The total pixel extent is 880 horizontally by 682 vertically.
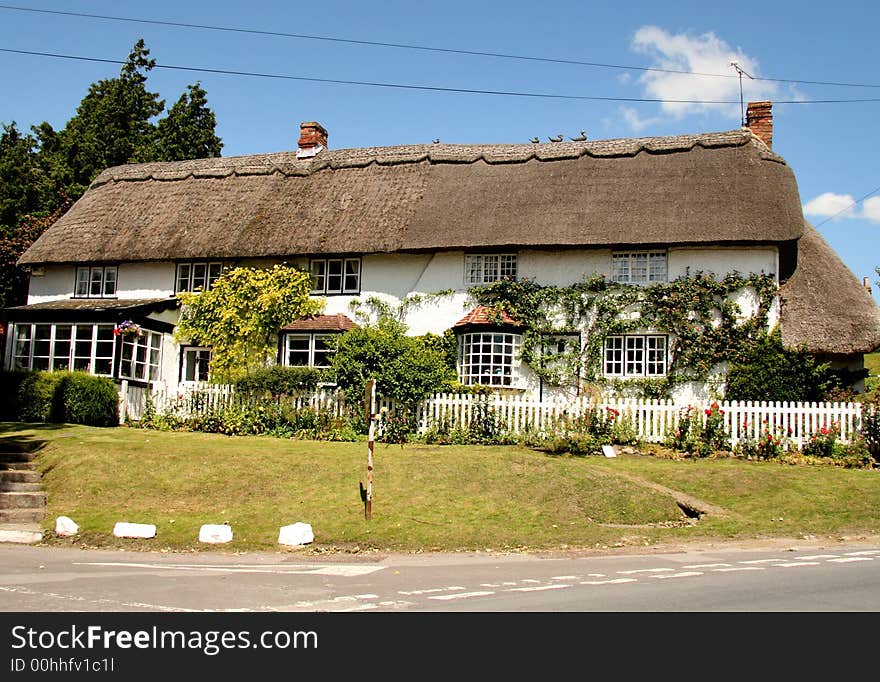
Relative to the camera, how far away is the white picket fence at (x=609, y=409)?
20.1 metres

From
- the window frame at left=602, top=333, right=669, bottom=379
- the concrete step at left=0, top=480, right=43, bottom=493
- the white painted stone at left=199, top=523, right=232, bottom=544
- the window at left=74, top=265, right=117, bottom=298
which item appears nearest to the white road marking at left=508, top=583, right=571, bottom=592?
the white painted stone at left=199, top=523, right=232, bottom=544

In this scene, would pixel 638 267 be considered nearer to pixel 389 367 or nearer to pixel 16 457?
pixel 389 367

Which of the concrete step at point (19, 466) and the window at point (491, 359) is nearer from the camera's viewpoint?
the concrete step at point (19, 466)

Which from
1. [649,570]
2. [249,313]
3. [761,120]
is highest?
[761,120]

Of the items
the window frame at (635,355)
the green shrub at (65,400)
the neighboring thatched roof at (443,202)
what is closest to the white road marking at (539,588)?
the window frame at (635,355)

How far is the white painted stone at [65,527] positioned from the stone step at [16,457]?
12.7 feet

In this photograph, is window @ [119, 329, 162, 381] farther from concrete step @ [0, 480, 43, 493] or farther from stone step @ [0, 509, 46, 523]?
stone step @ [0, 509, 46, 523]

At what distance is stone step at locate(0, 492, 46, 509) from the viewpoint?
16297 millimetres

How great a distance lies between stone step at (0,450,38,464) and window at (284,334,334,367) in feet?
28.3

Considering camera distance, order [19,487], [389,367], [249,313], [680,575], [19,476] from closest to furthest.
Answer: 1. [680,575]
2. [19,487]
3. [19,476]
4. [389,367]
5. [249,313]

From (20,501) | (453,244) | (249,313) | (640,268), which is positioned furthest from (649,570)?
(249,313)

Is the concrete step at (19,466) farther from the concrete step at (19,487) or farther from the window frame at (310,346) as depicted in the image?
the window frame at (310,346)

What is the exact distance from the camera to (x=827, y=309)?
22938 mm

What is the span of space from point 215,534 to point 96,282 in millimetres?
17868
